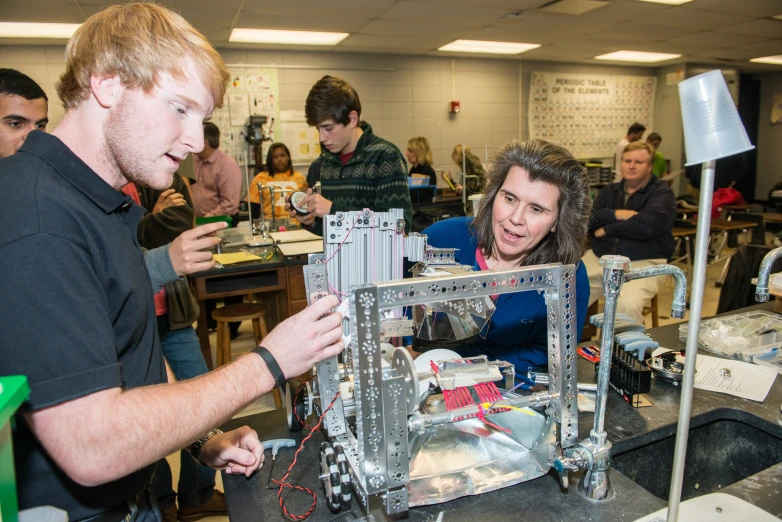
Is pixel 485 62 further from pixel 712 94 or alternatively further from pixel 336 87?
pixel 712 94

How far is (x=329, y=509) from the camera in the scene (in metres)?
0.92

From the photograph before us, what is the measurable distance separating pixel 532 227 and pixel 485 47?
17.9 ft

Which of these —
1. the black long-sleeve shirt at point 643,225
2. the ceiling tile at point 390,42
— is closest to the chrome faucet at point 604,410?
the black long-sleeve shirt at point 643,225

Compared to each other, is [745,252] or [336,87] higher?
[336,87]

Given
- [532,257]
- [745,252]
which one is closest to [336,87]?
[532,257]

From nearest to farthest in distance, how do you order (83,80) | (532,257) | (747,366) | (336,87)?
(83,80)
(747,366)
(532,257)
(336,87)

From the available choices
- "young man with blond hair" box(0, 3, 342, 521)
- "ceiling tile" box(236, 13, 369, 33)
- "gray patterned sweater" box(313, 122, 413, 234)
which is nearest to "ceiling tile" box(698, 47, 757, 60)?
"ceiling tile" box(236, 13, 369, 33)

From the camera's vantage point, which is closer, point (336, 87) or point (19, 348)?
point (19, 348)

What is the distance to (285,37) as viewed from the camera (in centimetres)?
531

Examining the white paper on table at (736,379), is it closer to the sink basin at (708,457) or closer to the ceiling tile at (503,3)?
the sink basin at (708,457)

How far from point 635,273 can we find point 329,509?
0.70 meters

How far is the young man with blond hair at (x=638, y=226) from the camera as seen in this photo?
10.7 ft

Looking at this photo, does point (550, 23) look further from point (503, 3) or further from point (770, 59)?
point (770, 59)

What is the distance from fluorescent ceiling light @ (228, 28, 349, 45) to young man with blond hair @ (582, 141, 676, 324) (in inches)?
130
